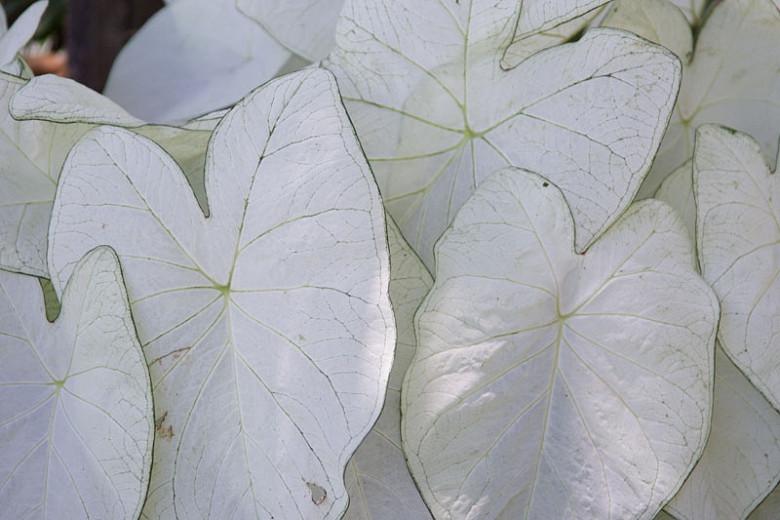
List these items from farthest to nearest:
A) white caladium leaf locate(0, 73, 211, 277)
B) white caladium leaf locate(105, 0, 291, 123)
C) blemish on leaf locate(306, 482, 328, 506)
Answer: white caladium leaf locate(105, 0, 291, 123) < white caladium leaf locate(0, 73, 211, 277) < blemish on leaf locate(306, 482, 328, 506)

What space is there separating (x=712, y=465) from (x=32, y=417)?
1.57 feet

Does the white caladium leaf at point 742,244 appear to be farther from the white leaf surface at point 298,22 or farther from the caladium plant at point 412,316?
the white leaf surface at point 298,22

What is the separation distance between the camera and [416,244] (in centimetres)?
63

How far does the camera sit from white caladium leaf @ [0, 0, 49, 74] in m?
0.67

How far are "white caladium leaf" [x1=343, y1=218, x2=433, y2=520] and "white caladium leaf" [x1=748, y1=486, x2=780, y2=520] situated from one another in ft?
0.84

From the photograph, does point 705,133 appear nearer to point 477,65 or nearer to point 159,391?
point 477,65

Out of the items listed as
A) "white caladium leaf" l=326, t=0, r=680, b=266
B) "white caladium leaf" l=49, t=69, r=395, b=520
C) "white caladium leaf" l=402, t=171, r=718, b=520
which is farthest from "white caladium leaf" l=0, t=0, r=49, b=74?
"white caladium leaf" l=402, t=171, r=718, b=520

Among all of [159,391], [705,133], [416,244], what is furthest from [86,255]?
[705,133]

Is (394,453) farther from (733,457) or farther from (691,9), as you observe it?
(691,9)

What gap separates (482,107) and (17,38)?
40cm

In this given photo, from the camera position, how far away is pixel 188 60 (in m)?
0.87

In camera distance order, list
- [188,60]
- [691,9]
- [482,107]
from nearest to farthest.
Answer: [482,107], [691,9], [188,60]

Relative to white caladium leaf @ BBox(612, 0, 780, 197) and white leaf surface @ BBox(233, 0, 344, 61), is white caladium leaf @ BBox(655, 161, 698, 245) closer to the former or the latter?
white caladium leaf @ BBox(612, 0, 780, 197)

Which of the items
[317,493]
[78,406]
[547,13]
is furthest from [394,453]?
[547,13]
